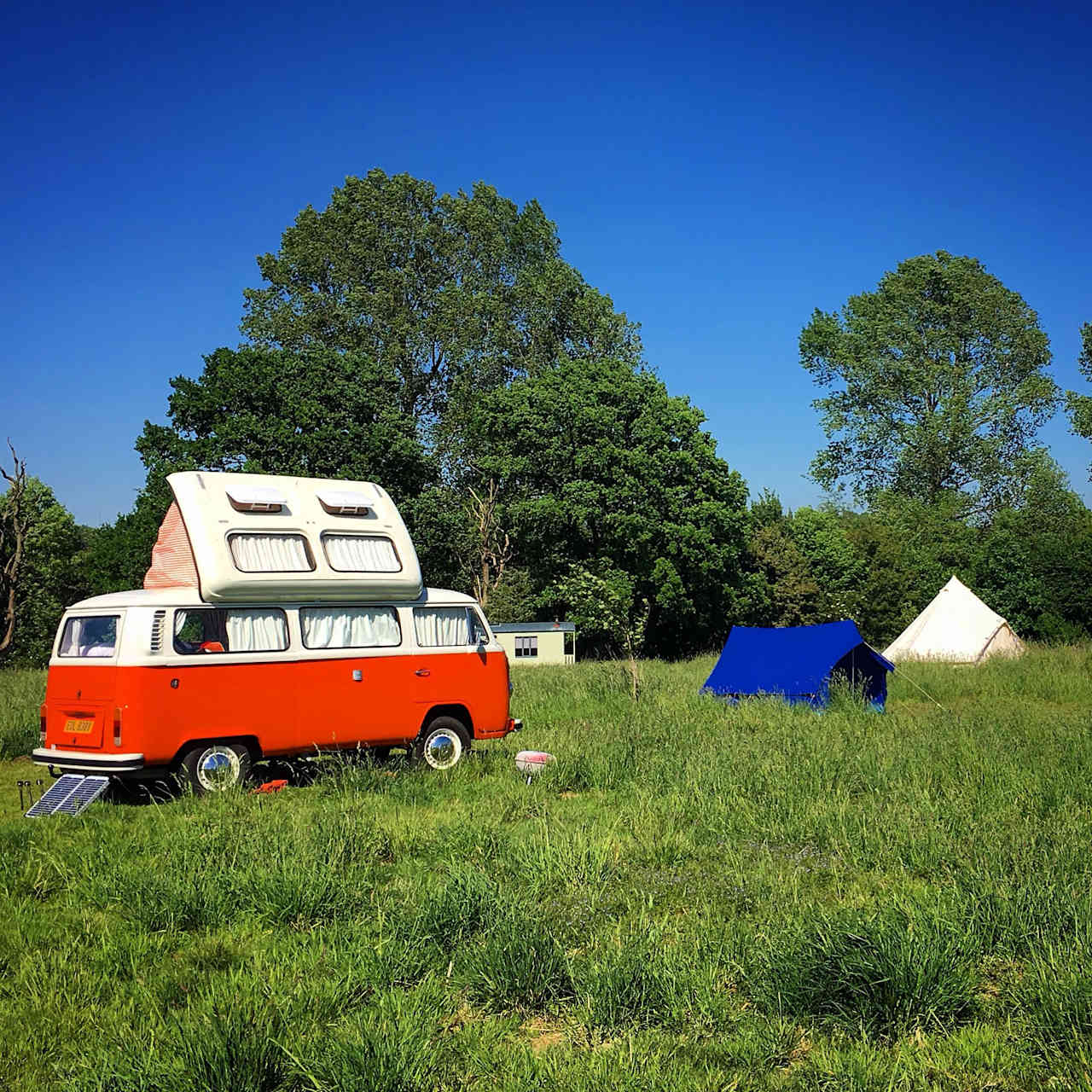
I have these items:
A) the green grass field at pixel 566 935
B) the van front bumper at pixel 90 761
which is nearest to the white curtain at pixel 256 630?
the van front bumper at pixel 90 761

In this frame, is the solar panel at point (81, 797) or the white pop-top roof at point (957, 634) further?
the white pop-top roof at point (957, 634)

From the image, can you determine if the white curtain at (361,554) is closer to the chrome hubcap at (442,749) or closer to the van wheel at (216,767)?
the chrome hubcap at (442,749)

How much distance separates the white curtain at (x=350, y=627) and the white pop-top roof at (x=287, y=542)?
0.21m

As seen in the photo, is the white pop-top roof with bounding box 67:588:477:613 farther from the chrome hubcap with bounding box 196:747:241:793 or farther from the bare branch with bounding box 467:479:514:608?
the bare branch with bounding box 467:479:514:608

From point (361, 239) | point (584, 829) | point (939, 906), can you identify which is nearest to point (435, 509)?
point (361, 239)

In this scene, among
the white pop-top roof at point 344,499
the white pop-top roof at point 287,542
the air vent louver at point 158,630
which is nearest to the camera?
the air vent louver at point 158,630

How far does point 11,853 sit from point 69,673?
356cm

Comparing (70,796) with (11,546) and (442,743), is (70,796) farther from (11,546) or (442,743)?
(11,546)

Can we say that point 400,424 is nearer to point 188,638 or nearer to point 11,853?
point 188,638

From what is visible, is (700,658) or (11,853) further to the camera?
(700,658)

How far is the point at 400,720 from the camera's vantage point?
12906 mm

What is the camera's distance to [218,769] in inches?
443

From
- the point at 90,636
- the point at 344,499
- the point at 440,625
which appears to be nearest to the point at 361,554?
the point at 344,499

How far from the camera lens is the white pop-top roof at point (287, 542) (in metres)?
11.6
